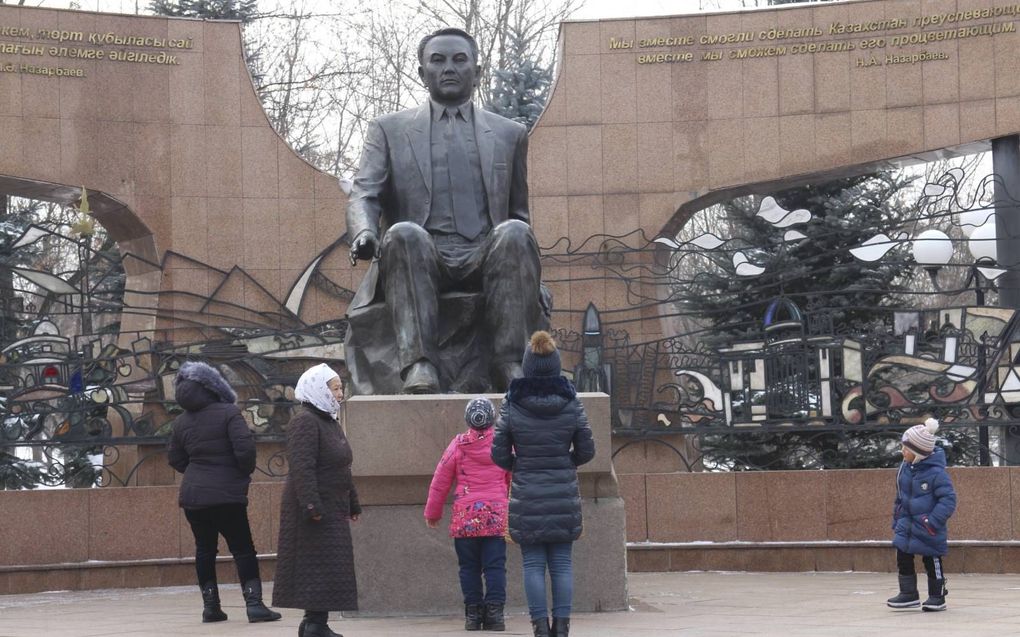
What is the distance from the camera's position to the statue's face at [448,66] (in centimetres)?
887

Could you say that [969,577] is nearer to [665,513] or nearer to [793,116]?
[665,513]

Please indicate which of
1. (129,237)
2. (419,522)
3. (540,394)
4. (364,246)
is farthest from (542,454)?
(129,237)

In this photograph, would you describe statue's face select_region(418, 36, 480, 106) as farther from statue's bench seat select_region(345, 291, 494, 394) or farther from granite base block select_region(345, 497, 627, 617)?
granite base block select_region(345, 497, 627, 617)

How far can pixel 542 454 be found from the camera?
691 centimetres

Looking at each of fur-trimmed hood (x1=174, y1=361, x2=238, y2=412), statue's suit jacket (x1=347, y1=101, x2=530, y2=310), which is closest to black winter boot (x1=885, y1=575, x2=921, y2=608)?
statue's suit jacket (x1=347, y1=101, x2=530, y2=310)

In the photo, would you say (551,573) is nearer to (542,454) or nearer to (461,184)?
(542,454)

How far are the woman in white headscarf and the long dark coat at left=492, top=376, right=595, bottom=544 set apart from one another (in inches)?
29.6

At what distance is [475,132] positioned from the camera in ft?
29.3

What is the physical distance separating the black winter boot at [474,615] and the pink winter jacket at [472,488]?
1.17 feet

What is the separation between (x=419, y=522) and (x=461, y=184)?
194 centimetres

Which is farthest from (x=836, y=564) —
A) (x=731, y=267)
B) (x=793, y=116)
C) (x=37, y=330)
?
(x=37, y=330)

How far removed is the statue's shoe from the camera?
8156 mm

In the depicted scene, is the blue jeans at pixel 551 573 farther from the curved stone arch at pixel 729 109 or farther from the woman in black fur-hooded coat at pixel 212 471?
the curved stone arch at pixel 729 109

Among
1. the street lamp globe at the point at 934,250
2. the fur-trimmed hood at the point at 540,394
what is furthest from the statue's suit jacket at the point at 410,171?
the street lamp globe at the point at 934,250
